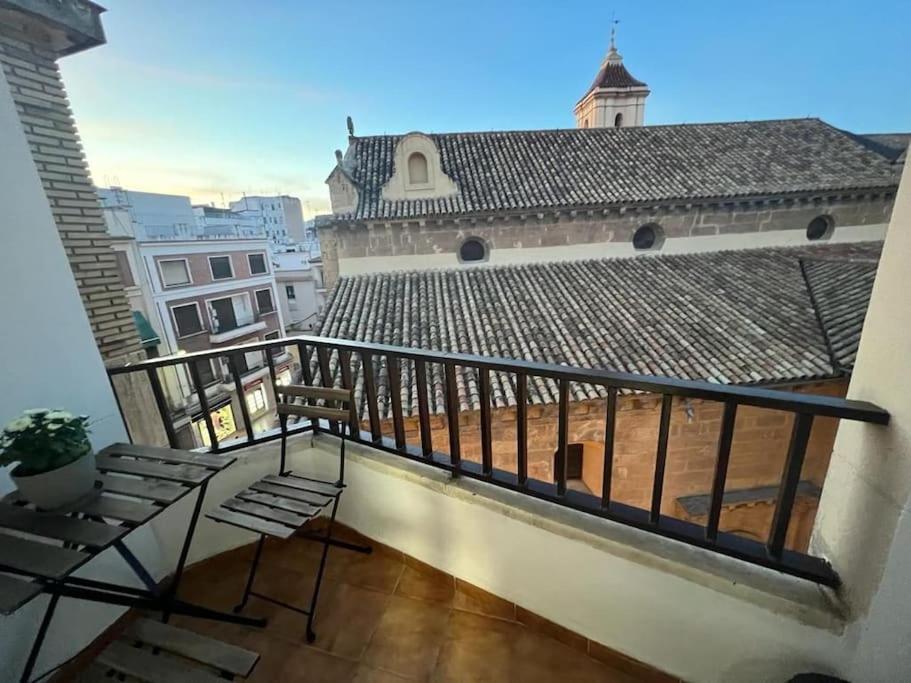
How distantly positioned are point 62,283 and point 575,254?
8005 millimetres

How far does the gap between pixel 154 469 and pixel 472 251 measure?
7.27 m

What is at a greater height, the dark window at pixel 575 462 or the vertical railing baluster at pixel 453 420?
the vertical railing baluster at pixel 453 420

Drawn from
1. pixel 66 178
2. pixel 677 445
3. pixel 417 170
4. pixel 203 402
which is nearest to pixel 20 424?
pixel 203 402

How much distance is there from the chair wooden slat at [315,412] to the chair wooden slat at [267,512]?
0.43 meters

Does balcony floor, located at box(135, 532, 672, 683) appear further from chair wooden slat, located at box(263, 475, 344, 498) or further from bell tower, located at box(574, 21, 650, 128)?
bell tower, located at box(574, 21, 650, 128)

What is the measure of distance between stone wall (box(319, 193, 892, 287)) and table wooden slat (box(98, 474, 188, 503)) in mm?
6822

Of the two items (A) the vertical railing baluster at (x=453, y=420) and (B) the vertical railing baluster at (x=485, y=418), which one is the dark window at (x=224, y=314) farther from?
(B) the vertical railing baluster at (x=485, y=418)

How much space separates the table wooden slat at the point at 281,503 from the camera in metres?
1.58

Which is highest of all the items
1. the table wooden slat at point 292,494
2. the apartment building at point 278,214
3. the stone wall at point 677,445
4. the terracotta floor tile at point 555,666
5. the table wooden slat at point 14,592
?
the apartment building at point 278,214

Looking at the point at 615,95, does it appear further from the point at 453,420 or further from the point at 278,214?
the point at 278,214

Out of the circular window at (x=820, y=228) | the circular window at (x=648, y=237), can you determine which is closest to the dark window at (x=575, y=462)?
the circular window at (x=648, y=237)

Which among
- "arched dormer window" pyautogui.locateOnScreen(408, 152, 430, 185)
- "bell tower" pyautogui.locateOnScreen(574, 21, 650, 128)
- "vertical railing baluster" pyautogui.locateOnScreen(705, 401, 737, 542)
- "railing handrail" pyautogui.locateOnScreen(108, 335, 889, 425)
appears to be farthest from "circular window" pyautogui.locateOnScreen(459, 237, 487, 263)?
"bell tower" pyautogui.locateOnScreen(574, 21, 650, 128)

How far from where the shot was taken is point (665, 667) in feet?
4.42

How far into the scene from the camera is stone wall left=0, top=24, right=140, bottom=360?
2.76 metres
